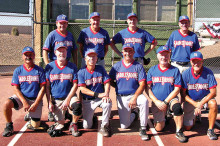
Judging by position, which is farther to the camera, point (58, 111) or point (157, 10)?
point (157, 10)

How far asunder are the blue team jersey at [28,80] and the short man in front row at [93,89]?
0.76 metres

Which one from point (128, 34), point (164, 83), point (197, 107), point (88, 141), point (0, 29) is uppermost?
point (0, 29)

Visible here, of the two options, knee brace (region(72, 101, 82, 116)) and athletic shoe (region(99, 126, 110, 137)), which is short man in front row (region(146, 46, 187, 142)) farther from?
knee brace (region(72, 101, 82, 116))

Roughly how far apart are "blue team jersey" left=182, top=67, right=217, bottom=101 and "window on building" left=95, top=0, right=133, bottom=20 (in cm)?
699

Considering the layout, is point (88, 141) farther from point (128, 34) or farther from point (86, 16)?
point (86, 16)

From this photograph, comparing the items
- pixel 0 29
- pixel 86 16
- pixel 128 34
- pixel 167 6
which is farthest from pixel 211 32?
→ pixel 0 29

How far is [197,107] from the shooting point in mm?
4312

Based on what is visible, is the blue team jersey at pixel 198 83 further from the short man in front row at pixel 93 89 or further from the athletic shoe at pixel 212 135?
the short man in front row at pixel 93 89

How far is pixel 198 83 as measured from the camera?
14.7 feet

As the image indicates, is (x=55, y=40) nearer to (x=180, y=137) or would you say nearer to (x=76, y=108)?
(x=76, y=108)

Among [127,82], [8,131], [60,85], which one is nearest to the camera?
[8,131]

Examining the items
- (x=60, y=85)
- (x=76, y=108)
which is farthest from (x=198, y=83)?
(x=60, y=85)

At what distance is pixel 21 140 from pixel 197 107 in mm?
3093

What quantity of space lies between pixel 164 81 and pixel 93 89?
1328 millimetres
